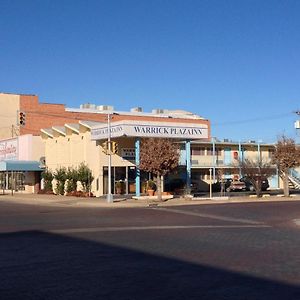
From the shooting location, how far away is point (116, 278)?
9727mm

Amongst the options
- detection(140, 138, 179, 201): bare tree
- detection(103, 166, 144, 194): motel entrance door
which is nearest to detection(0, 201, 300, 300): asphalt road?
detection(140, 138, 179, 201): bare tree

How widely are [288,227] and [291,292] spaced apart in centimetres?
1264

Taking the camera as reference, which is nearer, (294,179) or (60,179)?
(60,179)

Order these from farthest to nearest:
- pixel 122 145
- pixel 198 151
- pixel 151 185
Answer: pixel 198 151
pixel 122 145
pixel 151 185

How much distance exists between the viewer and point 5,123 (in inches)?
3027

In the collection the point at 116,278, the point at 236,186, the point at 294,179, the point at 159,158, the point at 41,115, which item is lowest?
the point at 116,278

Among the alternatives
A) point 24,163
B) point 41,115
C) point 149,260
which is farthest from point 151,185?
point 41,115

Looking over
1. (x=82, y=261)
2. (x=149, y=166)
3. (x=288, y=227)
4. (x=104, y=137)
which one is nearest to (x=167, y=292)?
(x=82, y=261)

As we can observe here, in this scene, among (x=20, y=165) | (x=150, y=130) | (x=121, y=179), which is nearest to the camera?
(x=150, y=130)

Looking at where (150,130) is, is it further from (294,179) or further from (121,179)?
(294,179)

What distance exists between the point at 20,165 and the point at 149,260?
145ft

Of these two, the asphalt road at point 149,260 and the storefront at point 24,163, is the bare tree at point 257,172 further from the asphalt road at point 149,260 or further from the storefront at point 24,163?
the asphalt road at point 149,260

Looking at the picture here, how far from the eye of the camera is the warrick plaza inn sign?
140 feet

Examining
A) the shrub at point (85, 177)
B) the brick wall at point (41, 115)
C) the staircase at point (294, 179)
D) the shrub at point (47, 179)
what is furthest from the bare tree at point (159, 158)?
the brick wall at point (41, 115)
